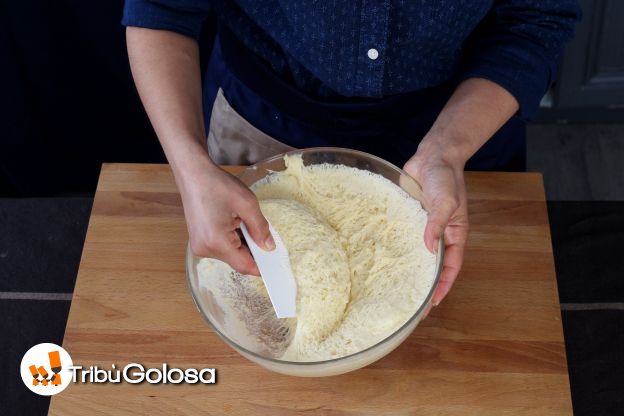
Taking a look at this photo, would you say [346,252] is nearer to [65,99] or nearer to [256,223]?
[256,223]

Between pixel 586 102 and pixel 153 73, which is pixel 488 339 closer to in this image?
pixel 153 73

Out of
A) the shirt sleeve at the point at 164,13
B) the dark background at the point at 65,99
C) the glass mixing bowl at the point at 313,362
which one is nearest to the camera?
the glass mixing bowl at the point at 313,362

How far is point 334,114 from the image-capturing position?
99 centimetres

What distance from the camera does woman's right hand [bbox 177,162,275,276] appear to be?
2.48 ft

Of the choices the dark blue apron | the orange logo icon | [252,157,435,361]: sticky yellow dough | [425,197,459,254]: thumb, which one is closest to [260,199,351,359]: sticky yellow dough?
[252,157,435,361]: sticky yellow dough

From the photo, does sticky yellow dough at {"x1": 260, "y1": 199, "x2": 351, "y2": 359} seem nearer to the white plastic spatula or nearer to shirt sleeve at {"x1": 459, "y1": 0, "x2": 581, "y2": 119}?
the white plastic spatula

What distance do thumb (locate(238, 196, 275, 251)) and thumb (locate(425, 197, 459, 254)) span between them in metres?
0.18

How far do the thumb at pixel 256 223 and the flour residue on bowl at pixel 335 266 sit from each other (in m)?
0.04

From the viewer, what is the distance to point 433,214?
2.54 ft

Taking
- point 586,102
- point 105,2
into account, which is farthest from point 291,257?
point 586,102

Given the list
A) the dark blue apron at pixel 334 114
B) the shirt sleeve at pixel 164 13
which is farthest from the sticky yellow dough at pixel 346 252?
the shirt sleeve at pixel 164 13

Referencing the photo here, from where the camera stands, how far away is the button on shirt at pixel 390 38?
850 millimetres

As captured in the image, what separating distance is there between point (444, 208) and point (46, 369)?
56 centimetres

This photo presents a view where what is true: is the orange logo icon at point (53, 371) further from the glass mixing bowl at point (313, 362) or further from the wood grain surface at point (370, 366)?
the glass mixing bowl at point (313, 362)
